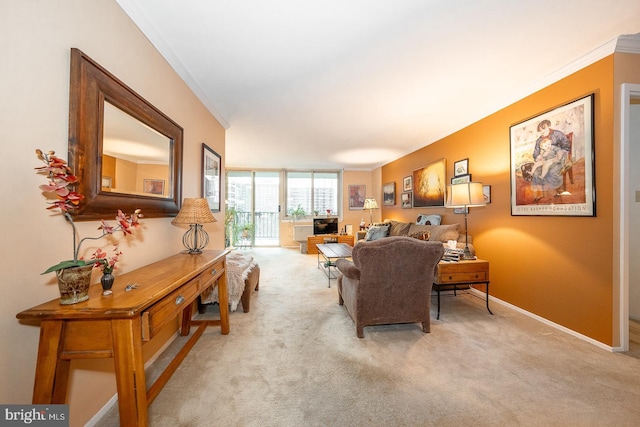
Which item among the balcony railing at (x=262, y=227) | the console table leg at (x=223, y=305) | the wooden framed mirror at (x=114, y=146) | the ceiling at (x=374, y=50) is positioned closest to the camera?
the wooden framed mirror at (x=114, y=146)

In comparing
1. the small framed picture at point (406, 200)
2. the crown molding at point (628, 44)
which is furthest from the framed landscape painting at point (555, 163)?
the small framed picture at point (406, 200)

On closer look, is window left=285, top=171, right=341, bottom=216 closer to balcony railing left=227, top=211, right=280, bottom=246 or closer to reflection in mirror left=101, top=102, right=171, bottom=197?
balcony railing left=227, top=211, right=280, bottom=246

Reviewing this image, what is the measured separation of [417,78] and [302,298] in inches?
117

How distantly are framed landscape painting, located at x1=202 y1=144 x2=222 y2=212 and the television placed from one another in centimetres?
398

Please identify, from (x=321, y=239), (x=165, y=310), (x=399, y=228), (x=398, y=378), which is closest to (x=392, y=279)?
(x=398, y=378)

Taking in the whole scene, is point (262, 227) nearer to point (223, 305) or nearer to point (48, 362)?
point (223, 305)

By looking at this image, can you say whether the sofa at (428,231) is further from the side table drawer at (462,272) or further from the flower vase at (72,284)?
the flower vase at (72,284)

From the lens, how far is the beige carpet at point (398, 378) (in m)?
1.36

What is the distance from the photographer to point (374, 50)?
80.1 inches

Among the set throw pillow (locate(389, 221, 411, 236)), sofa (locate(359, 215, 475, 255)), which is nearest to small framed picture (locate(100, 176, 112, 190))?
sofa (locate(359, 215, 475, 255))

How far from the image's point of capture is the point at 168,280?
1324 mm

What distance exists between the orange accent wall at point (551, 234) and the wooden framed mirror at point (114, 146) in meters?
3.43

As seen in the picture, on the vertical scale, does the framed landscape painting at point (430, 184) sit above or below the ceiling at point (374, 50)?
below

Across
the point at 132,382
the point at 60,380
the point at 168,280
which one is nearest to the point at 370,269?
the point at 168,280
